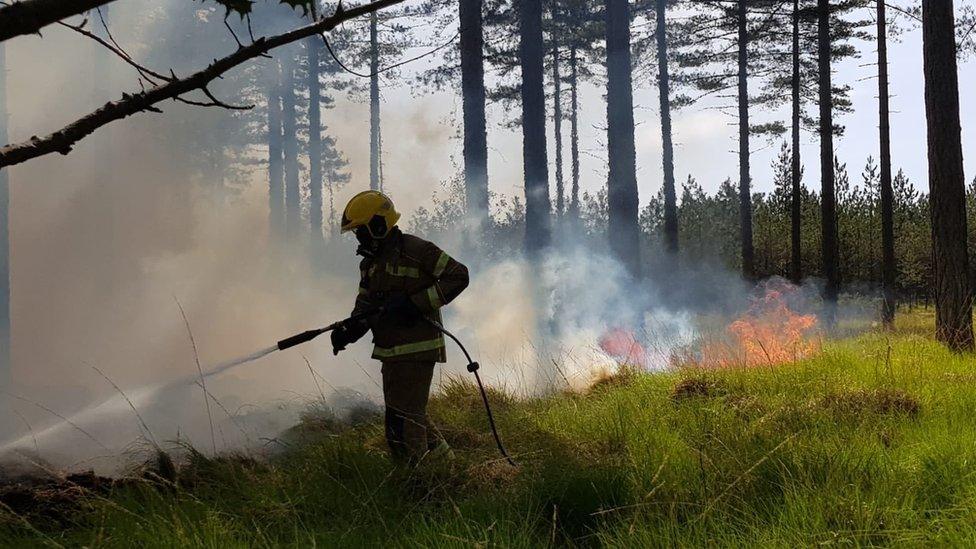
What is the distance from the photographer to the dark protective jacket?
4.38 meters

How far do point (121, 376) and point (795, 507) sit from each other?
8.27m

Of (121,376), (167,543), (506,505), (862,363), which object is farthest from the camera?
(121,376)

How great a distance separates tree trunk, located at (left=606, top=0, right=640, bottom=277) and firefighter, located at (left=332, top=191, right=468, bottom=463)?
12.7 metres

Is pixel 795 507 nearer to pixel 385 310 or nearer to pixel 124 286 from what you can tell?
pixel 385 310

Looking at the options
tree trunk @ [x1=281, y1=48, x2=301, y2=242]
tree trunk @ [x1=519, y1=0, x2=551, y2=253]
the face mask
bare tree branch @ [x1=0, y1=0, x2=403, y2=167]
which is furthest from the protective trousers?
tree trunk @ [x1=281, y1=48, x2=301, y2=242]

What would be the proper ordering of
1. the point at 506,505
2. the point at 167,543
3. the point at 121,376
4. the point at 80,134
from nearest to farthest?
the point at 80,134 < the point at 167,543 < the point at 506,505 < the point at 121,376

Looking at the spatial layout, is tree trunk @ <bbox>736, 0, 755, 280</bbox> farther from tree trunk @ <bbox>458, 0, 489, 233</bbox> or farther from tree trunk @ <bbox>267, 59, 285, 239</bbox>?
tree trunk @ <bbox>267, 59, 285, 239</bbox>

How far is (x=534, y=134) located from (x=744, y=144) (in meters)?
10.6

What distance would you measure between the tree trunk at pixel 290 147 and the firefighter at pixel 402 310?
18789 millimetres

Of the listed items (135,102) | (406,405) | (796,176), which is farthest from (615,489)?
(796,176)

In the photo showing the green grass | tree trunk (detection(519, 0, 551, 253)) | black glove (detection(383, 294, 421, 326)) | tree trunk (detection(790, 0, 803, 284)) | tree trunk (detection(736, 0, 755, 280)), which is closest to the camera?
the green grass

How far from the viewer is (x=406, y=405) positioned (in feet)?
14.4

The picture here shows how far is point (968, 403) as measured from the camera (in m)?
5.06

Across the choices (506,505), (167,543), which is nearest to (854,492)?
(506,505)
